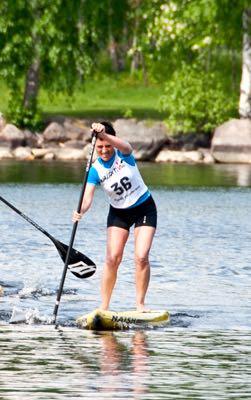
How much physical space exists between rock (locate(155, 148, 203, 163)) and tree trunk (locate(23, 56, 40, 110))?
7.46m

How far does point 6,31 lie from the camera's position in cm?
7031

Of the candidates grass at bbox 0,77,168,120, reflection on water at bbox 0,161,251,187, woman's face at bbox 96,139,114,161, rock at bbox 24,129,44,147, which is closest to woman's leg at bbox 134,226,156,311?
woman's face at bbox 96,139,114,161

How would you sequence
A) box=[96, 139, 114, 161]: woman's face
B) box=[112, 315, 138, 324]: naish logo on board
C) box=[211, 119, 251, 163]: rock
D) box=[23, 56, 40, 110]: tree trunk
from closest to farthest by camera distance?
box=[112, 315, 138, 324]: naish logo on board
box=[96, 139, 114, 161]: woman's face
box=[211, 119, 251, 163]: rock
box=[23, 56, 40, 110]: tree trunk

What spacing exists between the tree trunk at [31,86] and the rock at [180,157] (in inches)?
294

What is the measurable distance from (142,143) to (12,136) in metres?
5.45

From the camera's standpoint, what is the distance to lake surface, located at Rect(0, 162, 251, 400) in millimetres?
13930

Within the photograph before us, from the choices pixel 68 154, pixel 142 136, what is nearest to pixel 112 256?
pixel 142 136

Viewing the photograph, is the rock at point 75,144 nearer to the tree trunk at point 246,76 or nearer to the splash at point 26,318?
the tree trunk at point 246,76

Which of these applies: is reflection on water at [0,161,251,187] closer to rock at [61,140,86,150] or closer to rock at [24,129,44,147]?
rock at [61,140,86,150]

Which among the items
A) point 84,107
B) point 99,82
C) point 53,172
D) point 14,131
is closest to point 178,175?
point 53,172

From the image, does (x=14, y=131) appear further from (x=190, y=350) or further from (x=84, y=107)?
(x=190, y=350)

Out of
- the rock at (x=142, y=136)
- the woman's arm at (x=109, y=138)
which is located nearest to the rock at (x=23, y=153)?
the rock at (x=142, y=136)

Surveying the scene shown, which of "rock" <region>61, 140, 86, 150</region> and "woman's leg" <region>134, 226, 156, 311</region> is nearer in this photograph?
"woman's leg" <region>134, 226, 156, 311</region>

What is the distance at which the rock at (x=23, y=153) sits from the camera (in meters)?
66.2
